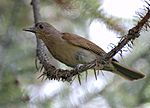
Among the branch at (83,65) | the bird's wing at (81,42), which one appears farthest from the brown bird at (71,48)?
the branch at (83,65)

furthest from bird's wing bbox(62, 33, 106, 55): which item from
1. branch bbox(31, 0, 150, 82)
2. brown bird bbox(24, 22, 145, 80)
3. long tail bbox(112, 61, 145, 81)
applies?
branch bbox(31, 0, 150, 82)

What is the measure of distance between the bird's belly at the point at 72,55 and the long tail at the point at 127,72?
106mm

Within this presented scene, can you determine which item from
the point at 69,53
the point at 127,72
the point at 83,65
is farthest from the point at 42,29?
the point at 83,65

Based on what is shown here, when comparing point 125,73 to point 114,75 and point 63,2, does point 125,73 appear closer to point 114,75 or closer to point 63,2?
point 114,75

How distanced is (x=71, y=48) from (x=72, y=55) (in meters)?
0.06

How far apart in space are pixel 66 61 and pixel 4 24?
0.98ft

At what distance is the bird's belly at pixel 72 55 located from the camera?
1.61 metres

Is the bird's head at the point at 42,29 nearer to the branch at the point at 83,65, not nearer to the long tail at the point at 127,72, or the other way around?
the branch at the point at 83,65

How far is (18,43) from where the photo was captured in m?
1.62

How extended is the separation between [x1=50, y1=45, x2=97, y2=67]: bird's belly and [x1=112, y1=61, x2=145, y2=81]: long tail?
106mm

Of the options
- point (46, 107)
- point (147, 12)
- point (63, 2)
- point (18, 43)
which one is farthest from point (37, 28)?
point (147, 12)

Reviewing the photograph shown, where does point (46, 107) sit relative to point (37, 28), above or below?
below

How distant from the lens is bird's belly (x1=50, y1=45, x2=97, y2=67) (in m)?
1.61

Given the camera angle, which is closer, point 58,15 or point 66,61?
point 66,61
